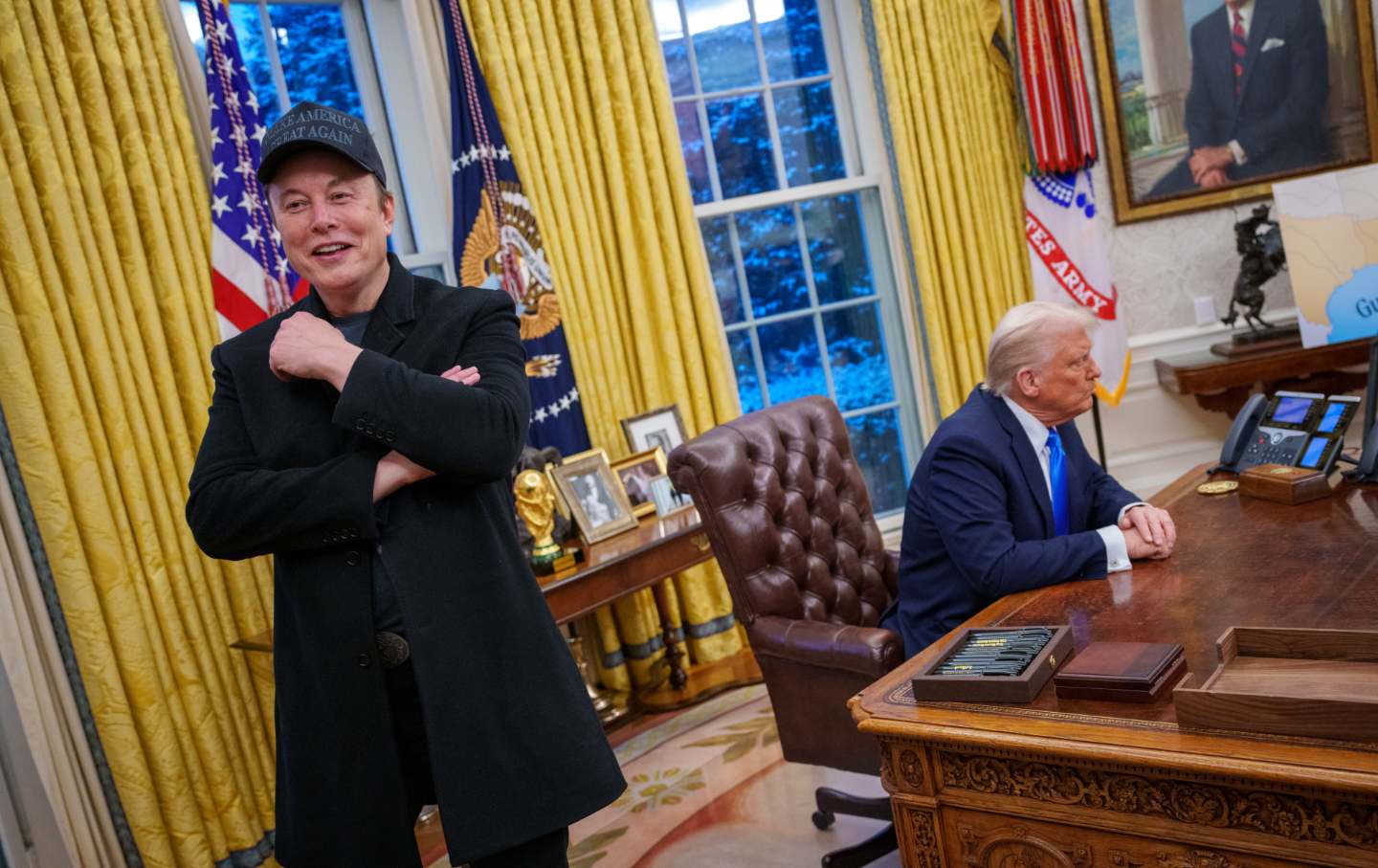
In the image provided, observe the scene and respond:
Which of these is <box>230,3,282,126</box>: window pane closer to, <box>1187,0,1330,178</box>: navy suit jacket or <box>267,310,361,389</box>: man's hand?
<box>267,310,361,389</box>: man's hand

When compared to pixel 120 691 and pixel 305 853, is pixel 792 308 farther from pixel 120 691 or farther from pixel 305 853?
pixel 305 853

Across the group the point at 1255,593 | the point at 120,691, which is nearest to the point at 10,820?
the point at 120,691

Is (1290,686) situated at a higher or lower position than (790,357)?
lower

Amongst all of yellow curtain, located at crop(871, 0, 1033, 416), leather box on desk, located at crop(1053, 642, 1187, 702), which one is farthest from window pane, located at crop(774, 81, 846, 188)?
leather box on desk, located at crop(1053, 642, 1187, 702)

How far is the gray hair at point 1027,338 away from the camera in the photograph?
240cm

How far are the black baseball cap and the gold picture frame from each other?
256 cm

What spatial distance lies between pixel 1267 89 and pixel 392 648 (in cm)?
497

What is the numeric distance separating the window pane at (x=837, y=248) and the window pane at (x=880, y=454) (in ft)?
1.98

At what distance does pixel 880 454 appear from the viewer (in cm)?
514

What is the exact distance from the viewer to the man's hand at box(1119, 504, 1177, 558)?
7.31ft

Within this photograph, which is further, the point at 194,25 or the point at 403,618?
the point at 194,25

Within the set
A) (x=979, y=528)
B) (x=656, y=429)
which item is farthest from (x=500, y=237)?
(x=979, y=528)

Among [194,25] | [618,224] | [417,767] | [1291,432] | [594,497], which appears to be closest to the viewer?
[417,767]

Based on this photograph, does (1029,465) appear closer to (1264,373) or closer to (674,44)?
(1264,373)
